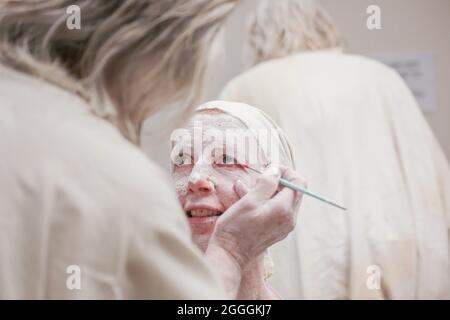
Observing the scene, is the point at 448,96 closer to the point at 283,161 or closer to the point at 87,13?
the point at 283,161

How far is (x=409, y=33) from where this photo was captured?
1797 millimetres

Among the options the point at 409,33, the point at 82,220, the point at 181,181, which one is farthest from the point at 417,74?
the point at 82,220

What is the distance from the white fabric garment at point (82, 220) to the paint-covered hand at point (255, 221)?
0.28 meters

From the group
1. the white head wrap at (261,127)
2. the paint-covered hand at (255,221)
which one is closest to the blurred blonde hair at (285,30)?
the white head wrap at (261,127)

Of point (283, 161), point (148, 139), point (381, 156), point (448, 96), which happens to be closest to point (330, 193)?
point (381, 156)

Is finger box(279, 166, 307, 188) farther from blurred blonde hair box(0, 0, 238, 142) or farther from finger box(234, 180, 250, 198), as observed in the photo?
blurred blonde hair box(0, 0, 238, 142)

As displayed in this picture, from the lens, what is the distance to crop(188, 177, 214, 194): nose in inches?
48.4

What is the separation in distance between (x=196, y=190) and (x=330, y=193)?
596mm

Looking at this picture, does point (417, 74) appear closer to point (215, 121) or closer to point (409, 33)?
point (409, 33)

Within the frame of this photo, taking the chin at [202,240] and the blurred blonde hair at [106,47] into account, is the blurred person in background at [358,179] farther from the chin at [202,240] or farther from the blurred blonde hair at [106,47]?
the blurred blonde hair at [106,47]

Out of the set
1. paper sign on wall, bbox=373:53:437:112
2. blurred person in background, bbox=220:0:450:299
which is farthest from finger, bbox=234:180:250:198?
paper sign on wall, bbox=373:53:437:112

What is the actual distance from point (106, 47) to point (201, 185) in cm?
41

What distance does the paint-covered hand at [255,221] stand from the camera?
3.58ft

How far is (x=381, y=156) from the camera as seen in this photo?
5.94ft
